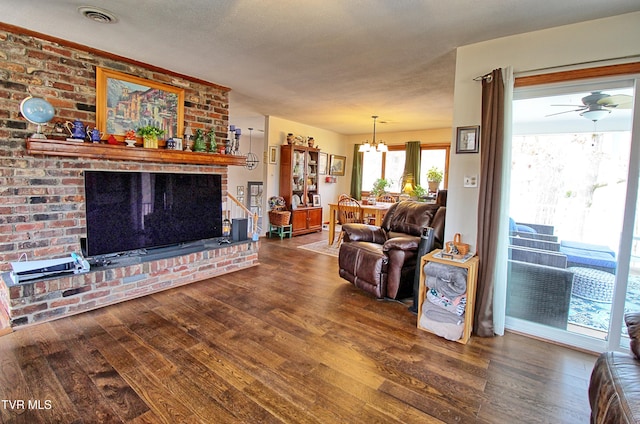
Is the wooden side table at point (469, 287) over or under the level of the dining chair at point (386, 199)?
under

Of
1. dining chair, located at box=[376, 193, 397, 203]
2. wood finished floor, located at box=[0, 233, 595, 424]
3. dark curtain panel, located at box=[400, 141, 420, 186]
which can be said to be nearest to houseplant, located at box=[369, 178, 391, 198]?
dining chair, located at box=[376, 193, 397, 203]

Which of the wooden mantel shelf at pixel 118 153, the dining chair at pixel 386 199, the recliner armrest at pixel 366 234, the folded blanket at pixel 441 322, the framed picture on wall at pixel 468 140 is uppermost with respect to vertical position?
the framed picture on wall at pixel 468 140

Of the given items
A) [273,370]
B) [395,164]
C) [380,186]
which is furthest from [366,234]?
[395,164]

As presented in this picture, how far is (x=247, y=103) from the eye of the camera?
513 centimetres

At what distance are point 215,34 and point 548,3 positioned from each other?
2450 millimetres

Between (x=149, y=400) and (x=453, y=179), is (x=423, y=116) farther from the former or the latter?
(x=149, y=400)

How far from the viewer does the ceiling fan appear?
227 cm

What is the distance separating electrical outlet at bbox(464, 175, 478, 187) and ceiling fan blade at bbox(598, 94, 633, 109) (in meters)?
1.01

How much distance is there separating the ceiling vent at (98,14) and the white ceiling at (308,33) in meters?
0.05

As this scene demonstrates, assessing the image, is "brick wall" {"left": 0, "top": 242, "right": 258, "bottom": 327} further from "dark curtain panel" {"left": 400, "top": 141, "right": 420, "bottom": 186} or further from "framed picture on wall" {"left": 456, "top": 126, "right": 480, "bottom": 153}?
"dark curtain panel" {"left": 400, "top": 141, "right": 420, "bottom": 186}

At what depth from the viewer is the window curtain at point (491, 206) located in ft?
8.11

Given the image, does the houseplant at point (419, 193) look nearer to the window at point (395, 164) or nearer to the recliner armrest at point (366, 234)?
the window at point (395, 164)

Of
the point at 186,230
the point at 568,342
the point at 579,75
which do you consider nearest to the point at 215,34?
the point at 186,230

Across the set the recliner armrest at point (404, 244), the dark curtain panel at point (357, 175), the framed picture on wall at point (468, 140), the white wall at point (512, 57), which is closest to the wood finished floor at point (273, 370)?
the recliner armrest at point (404, 244)
